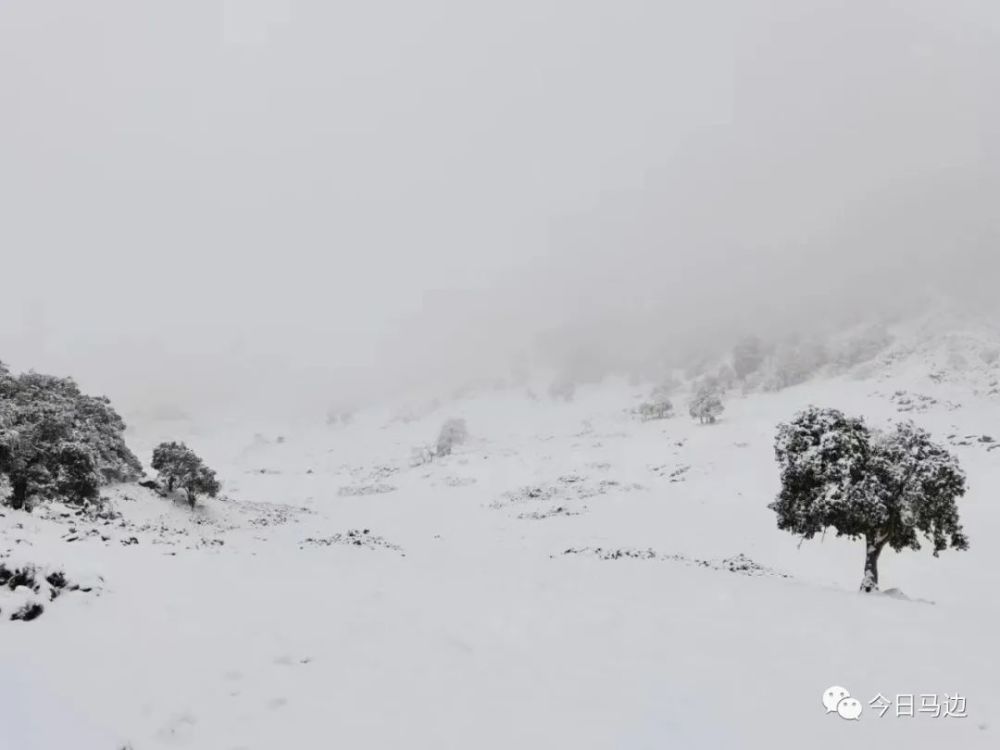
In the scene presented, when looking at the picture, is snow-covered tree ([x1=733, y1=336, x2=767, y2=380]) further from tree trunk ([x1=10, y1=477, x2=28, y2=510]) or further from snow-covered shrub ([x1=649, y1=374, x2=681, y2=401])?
tree trunk ([x1=10, y1=477, x2=28, y2=510])

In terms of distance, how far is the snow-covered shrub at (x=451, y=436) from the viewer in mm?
83438

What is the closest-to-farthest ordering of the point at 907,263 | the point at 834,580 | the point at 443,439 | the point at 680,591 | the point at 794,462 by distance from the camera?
1. the point at 680,591
2. the point at 794,462
3. the point at 834,580
4. the point at 443,439
5. the point at 907,263

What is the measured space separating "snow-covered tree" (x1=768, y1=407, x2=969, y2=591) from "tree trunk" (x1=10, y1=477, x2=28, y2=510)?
112 ft

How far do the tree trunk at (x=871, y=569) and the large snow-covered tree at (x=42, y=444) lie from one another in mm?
35750

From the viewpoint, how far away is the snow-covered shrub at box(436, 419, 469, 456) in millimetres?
83438

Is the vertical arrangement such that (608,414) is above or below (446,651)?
above

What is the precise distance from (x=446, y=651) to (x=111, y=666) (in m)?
4.73

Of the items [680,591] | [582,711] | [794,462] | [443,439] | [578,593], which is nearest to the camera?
[582,711]

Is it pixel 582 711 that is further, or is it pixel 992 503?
pixel 992 503

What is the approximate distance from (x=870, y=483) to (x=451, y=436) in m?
70.8

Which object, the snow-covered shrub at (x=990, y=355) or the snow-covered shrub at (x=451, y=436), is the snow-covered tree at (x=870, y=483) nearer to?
the snow-covered shrub at (x=451, y=436)

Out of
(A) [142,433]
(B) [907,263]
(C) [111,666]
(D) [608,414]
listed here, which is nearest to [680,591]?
(C) [111,666]

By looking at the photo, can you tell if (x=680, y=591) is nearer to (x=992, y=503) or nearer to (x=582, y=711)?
(x=582, y=711)

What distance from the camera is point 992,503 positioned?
3369 centimetres
